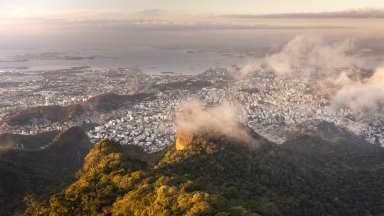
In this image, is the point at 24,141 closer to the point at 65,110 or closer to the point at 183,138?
the point at 65,110

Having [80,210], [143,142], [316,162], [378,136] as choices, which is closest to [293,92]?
[378,136]

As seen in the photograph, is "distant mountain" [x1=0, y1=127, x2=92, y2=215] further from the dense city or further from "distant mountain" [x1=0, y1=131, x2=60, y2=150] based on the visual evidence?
the dense city

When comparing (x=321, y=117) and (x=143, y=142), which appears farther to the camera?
(x=321, y=117)

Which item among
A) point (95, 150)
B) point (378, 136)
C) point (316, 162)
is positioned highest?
point (95, 150)

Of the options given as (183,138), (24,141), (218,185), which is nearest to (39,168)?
(24,141)

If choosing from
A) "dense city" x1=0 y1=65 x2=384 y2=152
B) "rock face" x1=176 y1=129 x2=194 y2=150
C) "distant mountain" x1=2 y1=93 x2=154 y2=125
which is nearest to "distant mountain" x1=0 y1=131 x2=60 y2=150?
"dense city" x1=0 y1=65 x2=384 y2=152

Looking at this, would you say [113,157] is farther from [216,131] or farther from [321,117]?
[321,117]

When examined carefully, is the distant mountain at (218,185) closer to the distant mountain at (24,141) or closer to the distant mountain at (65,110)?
the distant mountain at (24,141)
